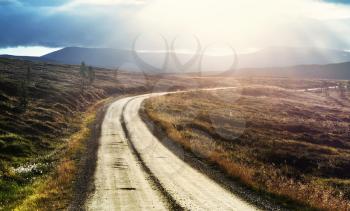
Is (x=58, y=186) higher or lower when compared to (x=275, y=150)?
higher

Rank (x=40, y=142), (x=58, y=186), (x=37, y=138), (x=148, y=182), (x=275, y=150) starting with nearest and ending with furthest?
1. (x=58, y=186)
2. (x=148, y=182)
3. (x=40, y=142)
4. (x=37, y=138)
5. (x=275, y=150)

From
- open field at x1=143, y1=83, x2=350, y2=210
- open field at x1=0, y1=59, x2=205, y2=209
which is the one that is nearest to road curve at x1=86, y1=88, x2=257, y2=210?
open field at x1=0, y1=59, x2=205, y2=209

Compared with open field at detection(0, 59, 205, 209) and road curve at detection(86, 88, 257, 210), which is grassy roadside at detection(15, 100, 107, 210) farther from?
road curve at detection(86, 88, 257, 210)

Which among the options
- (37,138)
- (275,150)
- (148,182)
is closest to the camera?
(148,182)

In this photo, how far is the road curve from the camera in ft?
→ 62.0

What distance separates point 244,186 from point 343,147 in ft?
120

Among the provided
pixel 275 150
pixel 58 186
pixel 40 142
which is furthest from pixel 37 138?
pixel 275 150

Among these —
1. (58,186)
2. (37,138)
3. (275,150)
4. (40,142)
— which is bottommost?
(275,150)

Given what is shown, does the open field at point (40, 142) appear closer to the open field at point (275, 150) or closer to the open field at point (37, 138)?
the open field at point (37, 138)

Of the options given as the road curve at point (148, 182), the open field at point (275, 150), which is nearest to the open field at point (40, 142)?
the road curve at point (148, 182)

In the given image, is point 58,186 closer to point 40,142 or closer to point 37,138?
point 40,142

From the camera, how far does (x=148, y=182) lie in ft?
76.3

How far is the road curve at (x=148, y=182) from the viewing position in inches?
744

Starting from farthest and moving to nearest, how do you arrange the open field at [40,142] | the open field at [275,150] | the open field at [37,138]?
the open field at [275,150], the open field at [37,138], the open field at [40,142]
